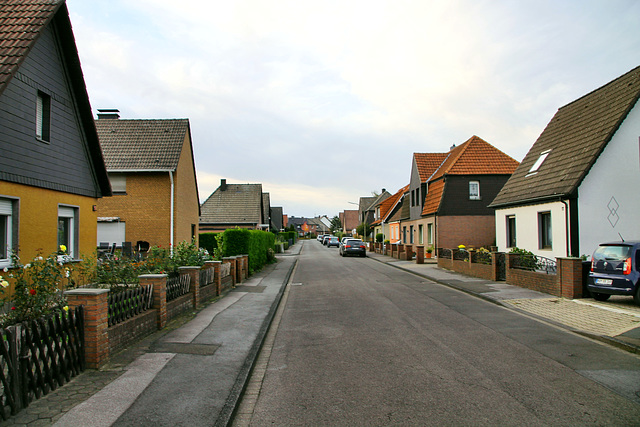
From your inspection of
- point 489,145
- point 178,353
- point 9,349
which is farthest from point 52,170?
point 489,145

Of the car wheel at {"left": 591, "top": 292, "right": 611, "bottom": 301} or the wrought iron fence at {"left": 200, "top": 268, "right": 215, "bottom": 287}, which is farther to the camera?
the wrought iron fence at {"left": 200, "top": 268, "right": 215, "bottom": 287}

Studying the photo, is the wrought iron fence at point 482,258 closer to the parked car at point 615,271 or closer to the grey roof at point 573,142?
the grey roof at point 573,142

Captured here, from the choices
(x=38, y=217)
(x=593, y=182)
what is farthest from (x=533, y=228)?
(x=38, y=217)

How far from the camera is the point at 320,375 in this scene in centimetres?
582

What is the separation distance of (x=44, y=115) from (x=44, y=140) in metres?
0.74

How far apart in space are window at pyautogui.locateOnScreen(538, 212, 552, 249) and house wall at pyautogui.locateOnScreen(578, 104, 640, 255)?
6.96 feet

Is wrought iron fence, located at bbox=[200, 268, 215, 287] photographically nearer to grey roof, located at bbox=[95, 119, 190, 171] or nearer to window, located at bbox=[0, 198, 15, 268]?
window, located at bbox=[0, 198, 15, 268]

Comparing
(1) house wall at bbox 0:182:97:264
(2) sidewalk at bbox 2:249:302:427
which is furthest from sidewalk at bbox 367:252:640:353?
(1) house wall at bbox 0:182:97:264

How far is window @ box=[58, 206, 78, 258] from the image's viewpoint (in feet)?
42.3

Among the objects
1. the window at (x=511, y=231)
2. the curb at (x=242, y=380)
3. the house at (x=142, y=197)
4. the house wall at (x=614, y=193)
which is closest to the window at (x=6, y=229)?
the curb at (x=242, y=380)

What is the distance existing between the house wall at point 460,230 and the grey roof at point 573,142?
7763 mm

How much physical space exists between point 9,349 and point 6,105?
8.20 m

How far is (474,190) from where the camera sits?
28609 mm

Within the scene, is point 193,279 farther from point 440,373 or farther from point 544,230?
point 544,230
